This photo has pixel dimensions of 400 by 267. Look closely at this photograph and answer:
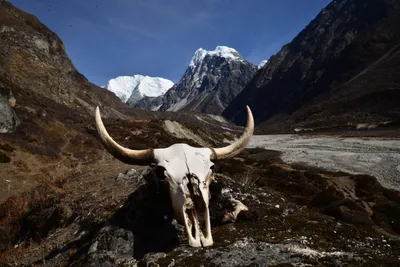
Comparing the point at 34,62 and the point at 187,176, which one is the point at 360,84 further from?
the point at 187,176

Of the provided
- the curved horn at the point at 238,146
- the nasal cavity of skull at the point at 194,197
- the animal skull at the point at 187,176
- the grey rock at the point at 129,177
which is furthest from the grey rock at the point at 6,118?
the nasal cavity of skull at the point at 194,197

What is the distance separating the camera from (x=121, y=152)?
5.71 metres

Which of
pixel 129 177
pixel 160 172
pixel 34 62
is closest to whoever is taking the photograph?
pixel 160 172

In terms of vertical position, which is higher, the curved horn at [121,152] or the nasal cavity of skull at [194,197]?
the curved horn at [121,152]

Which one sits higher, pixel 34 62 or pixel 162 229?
pixel 34 62

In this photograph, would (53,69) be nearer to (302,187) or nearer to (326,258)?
(302,187)

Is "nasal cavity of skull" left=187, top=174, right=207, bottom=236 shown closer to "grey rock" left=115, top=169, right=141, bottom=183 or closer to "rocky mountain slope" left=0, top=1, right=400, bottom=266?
"rocky mountain slope" left=0, top=1, right=400, bottom=266

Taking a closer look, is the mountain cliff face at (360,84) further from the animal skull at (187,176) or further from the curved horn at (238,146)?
the animal skull at (187,176)

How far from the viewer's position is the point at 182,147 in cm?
573

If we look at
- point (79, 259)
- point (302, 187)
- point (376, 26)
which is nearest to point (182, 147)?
point (79, 259)

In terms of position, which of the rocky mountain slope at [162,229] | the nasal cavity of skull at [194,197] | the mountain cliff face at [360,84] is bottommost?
the rocky mountain slope at [162,229]

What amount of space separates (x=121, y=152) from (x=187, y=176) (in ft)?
4.65

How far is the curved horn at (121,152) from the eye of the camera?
5691mm

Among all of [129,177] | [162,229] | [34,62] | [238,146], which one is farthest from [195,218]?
[34,62]
